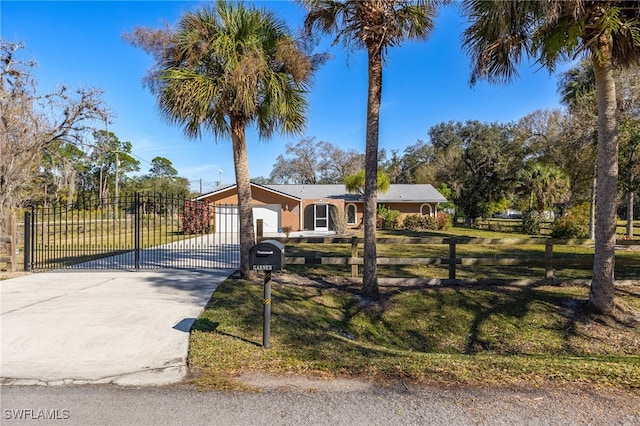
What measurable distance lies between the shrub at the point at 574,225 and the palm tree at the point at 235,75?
19.0 m

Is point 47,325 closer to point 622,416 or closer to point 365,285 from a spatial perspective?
point 365,285

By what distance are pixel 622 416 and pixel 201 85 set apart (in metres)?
Answer: 7.68

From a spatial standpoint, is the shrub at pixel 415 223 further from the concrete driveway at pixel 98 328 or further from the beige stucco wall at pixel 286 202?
the concrete driveway at pixel 98 328

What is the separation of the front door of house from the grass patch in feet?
62.2

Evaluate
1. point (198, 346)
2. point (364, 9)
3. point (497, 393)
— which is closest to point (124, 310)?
point (198, 346)

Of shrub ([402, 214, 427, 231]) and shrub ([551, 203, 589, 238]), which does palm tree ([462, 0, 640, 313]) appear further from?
shrub ([402, 214, 427, 231])

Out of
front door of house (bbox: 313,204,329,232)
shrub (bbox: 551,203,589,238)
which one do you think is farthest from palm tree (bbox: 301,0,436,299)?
front door of house (bbox: 313,204,329,232)

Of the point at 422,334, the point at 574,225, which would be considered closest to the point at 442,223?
the point at 574,225

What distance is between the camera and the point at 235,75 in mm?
7094

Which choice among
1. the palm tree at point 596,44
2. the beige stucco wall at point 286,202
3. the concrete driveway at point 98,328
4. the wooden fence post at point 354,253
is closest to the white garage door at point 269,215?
the beige stucco wall at point 286,202

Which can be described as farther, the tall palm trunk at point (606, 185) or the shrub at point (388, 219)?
the shrub at point (388, 219)

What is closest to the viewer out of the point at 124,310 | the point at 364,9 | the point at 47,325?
the point at 47,325

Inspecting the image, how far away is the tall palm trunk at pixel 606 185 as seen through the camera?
250 inches

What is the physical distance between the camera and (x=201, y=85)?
7199mm
